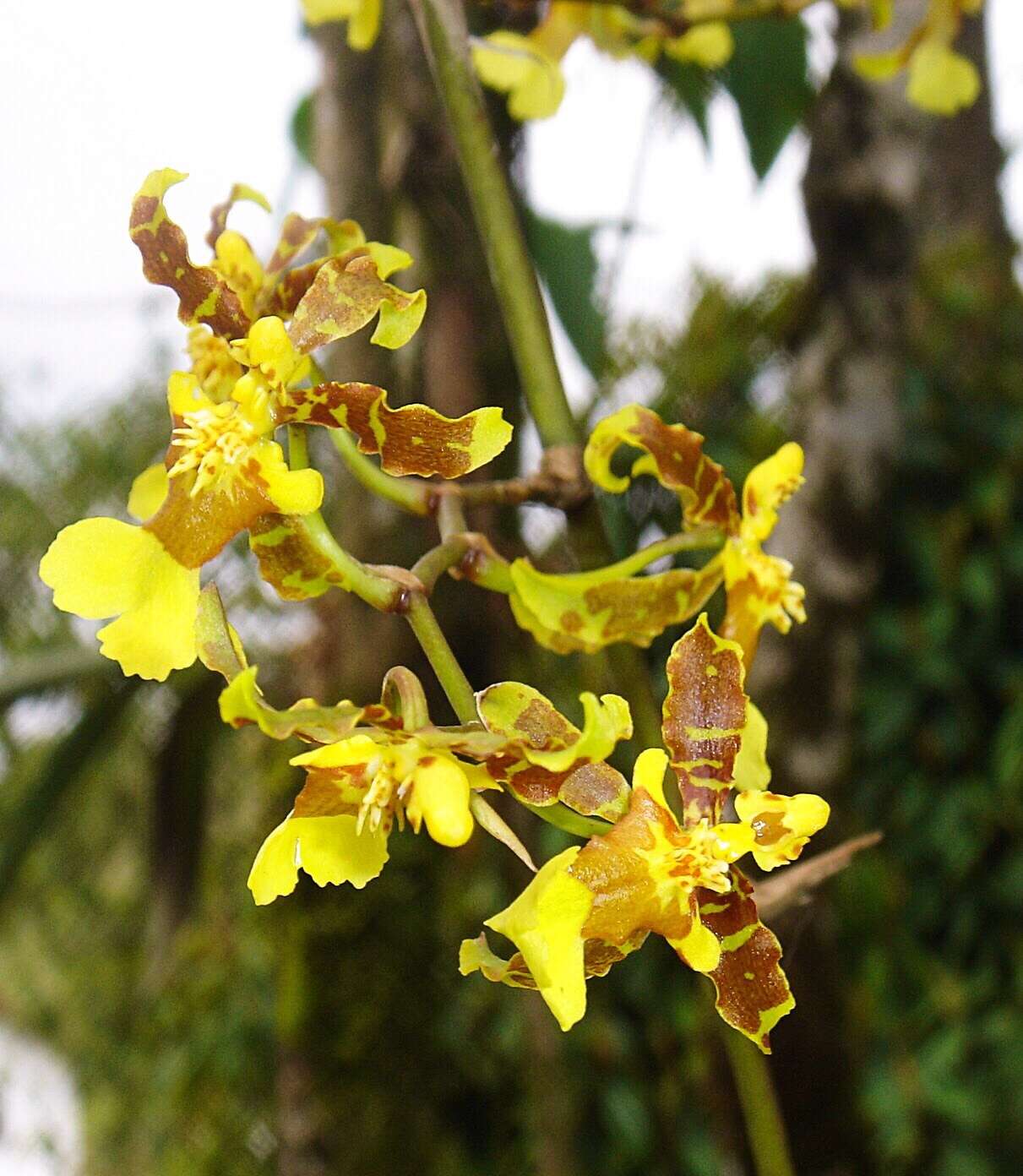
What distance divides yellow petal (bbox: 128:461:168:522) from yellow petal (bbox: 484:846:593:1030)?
Result: 17 centimetres

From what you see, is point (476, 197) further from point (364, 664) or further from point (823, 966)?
point (823, 966)

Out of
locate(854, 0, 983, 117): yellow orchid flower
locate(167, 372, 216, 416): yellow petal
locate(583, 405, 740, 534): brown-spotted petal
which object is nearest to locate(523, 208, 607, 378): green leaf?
locate(854, 0, 983, 117): yellow orchid flower

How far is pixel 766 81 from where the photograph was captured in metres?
0.60

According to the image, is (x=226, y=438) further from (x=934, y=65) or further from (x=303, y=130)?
(x=303, y=130)

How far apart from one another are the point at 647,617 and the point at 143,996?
3.85ft

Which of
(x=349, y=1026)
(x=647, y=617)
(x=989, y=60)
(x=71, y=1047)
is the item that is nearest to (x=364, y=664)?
(x=349, y=1026)

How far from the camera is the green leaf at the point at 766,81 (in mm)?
591

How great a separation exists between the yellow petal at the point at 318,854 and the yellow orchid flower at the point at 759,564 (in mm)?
148

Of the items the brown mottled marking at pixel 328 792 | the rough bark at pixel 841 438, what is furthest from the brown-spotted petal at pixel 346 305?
the rough bark at pixel 841 438

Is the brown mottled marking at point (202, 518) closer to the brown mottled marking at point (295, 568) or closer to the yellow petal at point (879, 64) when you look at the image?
the brown mottled marking at point (295, 568)

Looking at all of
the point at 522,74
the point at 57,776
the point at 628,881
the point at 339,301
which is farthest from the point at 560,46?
the point at 57,776

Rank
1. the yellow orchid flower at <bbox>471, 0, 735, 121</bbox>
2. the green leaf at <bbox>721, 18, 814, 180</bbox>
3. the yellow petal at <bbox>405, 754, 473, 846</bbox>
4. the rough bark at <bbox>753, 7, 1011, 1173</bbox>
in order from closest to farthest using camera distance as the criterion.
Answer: the yellow petal at <bbox>405, 754, 473, 846</bbox>, the yellow orchid flower at <bbox>471, 0, 735, 121</bbox>, the green leaf at <bbox>721, 18, 814, 180</bbox>, the rough bark at <bbox>753, 7, 1011, 1173</bbox>

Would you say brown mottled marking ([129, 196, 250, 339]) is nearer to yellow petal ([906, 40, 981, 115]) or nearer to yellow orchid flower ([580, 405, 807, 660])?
yellow orchid flower ([580, 405, 807, 660])

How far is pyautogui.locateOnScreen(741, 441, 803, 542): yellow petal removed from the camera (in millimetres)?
363
